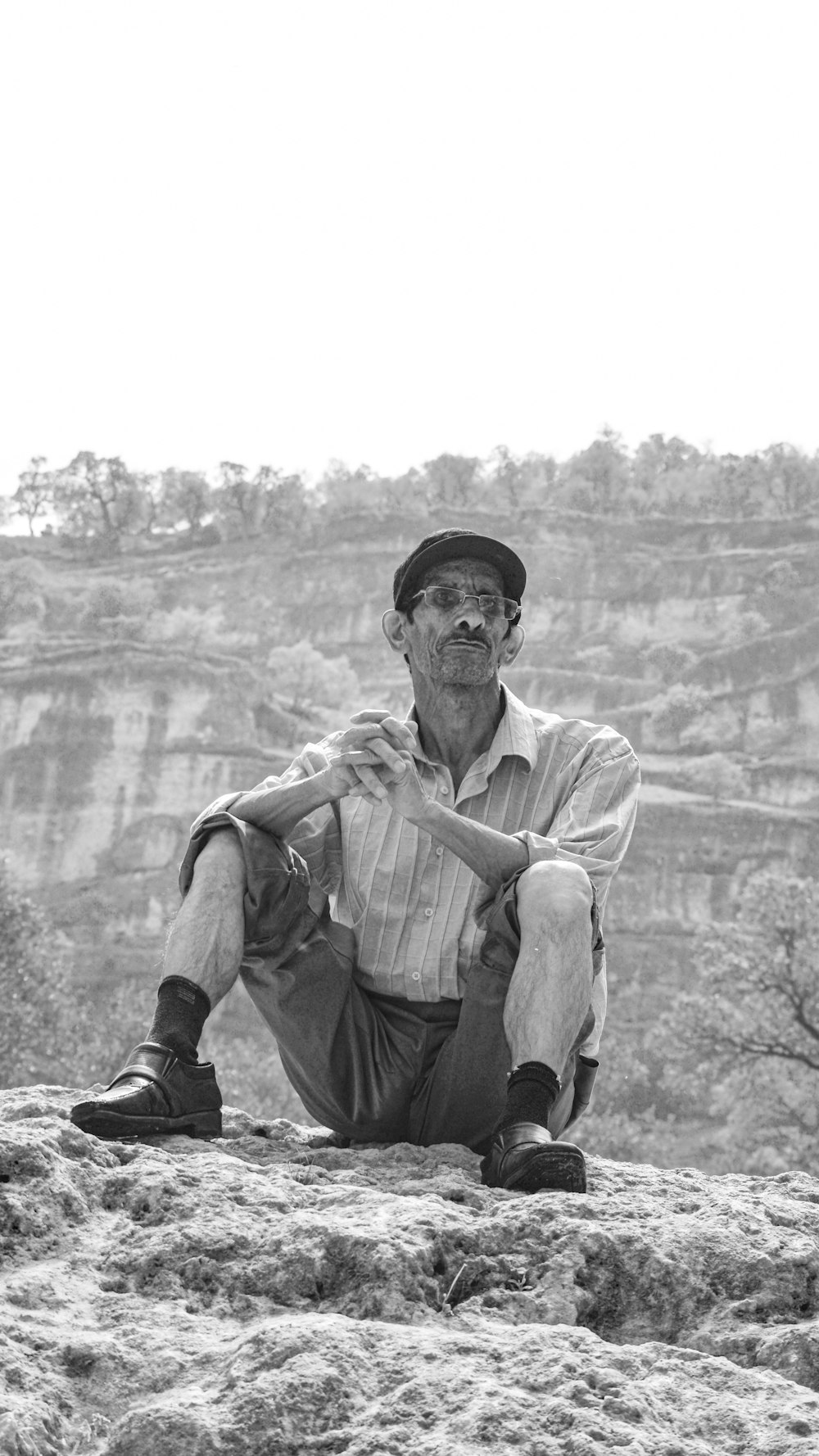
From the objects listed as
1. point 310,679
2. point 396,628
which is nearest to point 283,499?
point 310,679

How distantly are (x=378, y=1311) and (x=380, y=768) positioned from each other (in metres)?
1.57

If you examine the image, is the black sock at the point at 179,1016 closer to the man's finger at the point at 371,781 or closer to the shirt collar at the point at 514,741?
the man's finger at the point at 371,781

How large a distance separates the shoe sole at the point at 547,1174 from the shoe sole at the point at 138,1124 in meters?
0.76

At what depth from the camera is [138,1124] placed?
3.54 m

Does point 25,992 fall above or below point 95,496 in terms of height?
below

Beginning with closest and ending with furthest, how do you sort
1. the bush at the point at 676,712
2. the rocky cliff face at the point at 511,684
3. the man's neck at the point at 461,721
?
the man's neck at the point at 461,721 → the rocky cliff face at the point at 511,684 → the bush at the point at 676,712

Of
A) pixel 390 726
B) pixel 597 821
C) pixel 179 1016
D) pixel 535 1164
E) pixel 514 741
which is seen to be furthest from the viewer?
pixel 514 741

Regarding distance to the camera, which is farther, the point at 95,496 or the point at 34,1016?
the point at 95,496

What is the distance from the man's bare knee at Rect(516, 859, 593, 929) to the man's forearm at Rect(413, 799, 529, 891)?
15 centimetres

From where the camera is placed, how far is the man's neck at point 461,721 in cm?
436

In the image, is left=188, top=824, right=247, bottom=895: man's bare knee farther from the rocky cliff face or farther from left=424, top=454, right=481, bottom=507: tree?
left=424, top=454, right=481, bottom=507: tree

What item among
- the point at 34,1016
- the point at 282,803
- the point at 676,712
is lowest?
the point at 34,1016

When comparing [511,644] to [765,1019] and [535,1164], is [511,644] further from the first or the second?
[765,1019]

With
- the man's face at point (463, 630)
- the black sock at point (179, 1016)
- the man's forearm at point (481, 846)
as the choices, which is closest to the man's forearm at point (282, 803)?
the man's forearm at point (481, 846)
